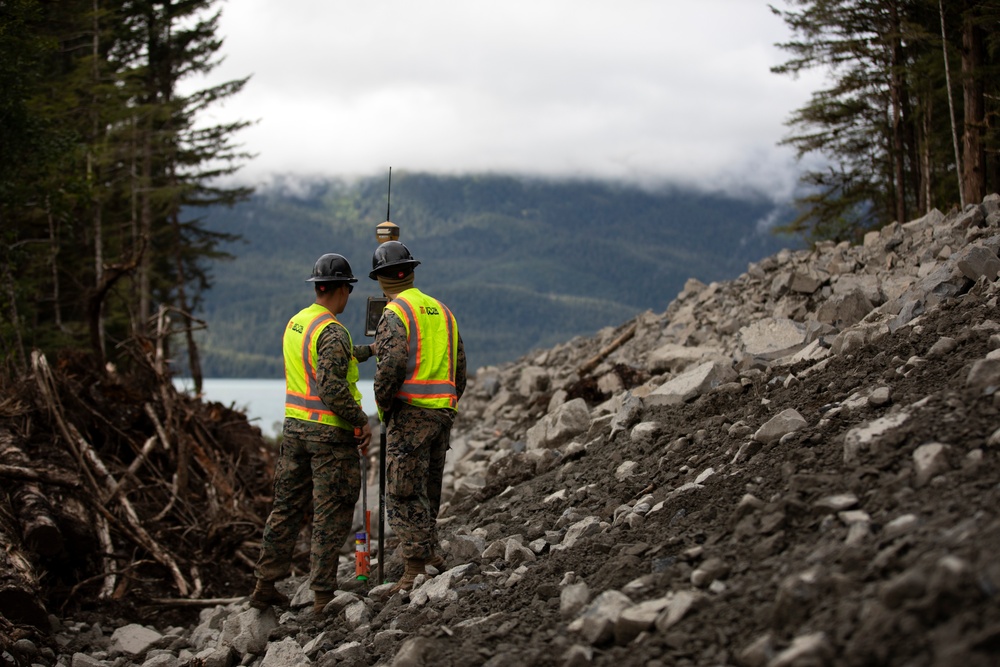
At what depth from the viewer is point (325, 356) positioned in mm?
6500

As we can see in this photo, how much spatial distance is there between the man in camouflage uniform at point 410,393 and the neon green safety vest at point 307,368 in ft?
1.06

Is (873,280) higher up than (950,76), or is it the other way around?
(950,76)

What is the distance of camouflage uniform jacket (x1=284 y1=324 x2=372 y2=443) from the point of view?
645 cm

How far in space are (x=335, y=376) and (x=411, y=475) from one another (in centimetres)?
86

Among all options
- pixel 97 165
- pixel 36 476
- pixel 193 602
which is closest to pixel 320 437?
pixel 193 602

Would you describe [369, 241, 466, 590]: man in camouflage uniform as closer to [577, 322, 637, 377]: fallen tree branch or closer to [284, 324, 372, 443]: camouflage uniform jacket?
[284, 324, 372, 443]: camouflage uniform jacket

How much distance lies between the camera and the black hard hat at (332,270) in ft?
22.1

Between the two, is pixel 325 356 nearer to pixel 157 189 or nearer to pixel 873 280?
pixel 873 280

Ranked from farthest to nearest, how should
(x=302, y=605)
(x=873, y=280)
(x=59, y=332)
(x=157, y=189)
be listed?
1. (x=157, y=189)
2. (x=59, y=332)
3. (x=873, y=280)
4. (x=302, y=605)

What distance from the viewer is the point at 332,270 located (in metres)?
6.79

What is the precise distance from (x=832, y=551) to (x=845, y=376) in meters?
3.27

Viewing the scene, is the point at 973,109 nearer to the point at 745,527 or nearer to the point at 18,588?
the point at 745,527

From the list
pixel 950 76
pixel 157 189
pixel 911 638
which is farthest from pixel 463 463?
pixel 157 189

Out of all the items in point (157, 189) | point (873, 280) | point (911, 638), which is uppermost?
point (157, 189)
